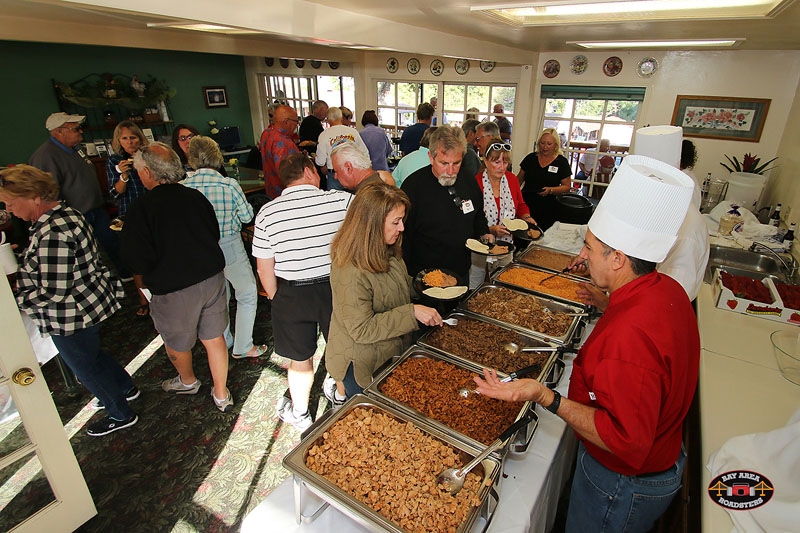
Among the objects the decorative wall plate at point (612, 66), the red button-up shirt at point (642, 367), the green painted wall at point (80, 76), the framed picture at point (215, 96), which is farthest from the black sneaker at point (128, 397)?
the framed picture at point (215, 96)

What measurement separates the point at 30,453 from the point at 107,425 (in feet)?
2.58

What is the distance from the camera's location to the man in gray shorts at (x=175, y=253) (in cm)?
191

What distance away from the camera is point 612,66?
5.21 metres

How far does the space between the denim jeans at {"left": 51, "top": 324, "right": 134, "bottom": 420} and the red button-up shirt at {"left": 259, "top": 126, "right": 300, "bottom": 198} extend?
1.86 meters

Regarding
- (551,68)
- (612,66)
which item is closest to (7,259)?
(551,68)

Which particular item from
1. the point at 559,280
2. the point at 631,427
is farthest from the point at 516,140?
the point at 631,427

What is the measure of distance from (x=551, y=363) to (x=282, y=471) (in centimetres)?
141

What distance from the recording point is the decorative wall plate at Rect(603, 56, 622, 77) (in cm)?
517

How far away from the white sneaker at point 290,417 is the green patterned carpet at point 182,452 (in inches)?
1.7

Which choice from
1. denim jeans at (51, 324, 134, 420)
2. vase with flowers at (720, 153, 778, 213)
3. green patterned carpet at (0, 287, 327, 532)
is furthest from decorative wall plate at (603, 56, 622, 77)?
denim jeans at (51, 324, 134, 420)

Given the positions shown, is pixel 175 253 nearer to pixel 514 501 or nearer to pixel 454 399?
pixel 454 399

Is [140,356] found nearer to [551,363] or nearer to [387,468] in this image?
[387,468]

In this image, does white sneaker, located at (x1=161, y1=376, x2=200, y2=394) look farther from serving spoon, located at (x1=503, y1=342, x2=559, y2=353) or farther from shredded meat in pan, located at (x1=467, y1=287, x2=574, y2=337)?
serving spoon, located at (x1=503, y1=342, x2=559, y2=353)

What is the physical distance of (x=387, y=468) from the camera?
113 cm
